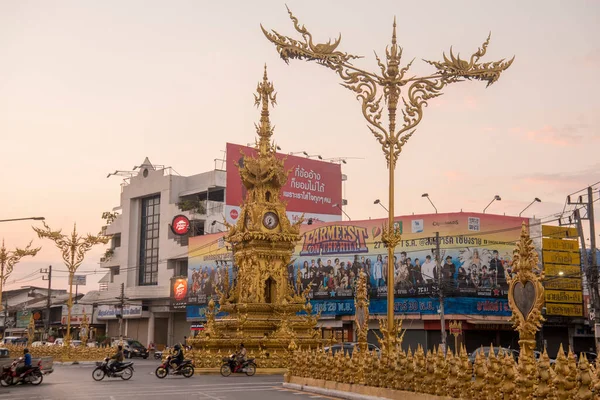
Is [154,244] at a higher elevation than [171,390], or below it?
higher

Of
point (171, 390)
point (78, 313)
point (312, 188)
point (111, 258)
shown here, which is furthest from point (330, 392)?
point (78, 313)

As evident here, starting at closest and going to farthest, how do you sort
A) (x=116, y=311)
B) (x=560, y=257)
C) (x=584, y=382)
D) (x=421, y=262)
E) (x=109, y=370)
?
1. (x=584, y=382)
2. (x=109, y=370)
3. (x=560, y=257)
4. (x=421, y=262)
5. (x=116, y=311)

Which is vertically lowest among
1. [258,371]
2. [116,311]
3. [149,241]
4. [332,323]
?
[258,371]

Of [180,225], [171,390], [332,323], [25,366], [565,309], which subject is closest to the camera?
[171,390]

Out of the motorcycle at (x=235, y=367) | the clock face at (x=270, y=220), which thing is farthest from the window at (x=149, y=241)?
the motorcycle at (x=235, y=367)

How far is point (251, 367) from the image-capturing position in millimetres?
27531

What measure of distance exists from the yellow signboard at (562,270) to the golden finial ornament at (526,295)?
40423 millimetres

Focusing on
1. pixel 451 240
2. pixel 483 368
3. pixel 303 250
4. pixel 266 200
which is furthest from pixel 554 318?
pixel 483 368

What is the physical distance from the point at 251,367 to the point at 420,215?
27678 mm

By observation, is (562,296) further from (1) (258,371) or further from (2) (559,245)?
(1) (258,371)

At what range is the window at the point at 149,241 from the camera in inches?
3012

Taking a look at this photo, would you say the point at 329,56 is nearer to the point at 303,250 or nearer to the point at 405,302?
the point at 405,302

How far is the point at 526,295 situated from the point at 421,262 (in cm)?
3990

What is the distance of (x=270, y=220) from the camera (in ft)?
101
